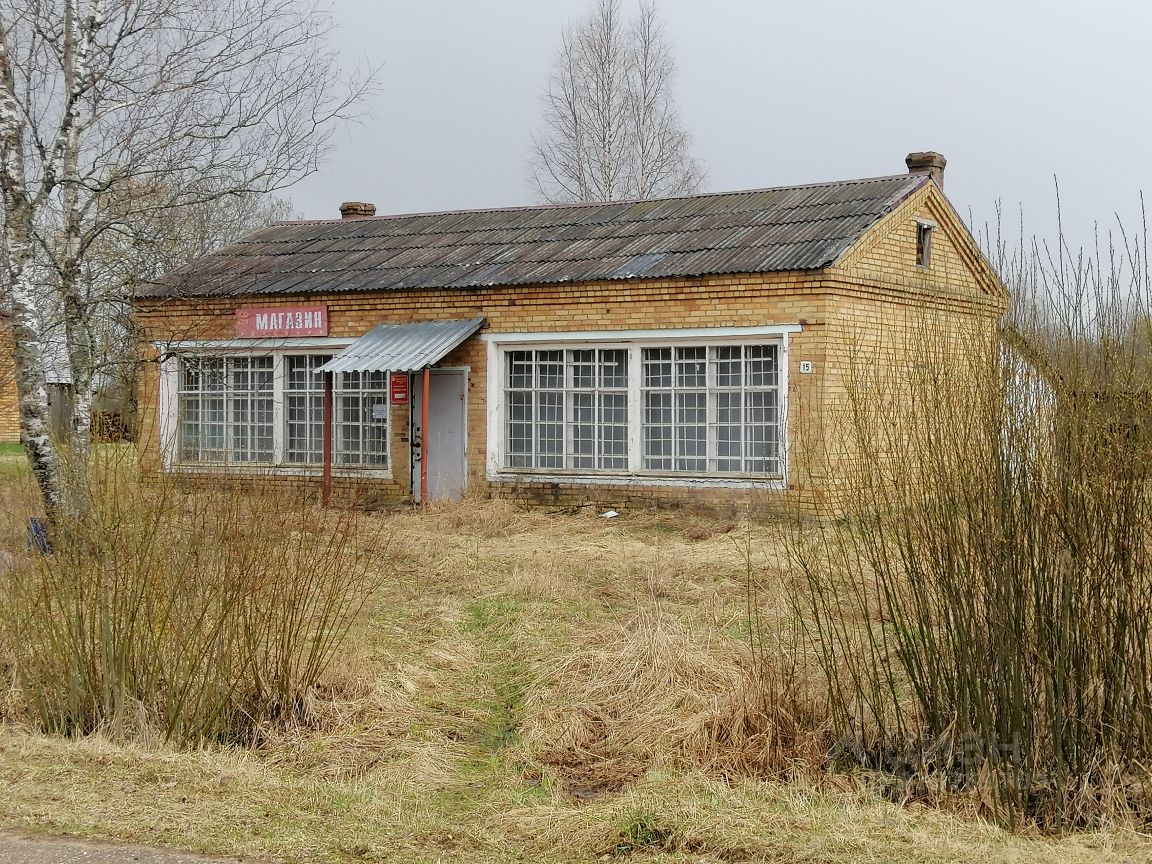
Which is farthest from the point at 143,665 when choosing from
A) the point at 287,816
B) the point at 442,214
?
the point at 442,214

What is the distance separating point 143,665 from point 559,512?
985 cm

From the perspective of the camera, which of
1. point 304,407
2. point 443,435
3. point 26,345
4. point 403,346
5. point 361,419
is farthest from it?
point 304,407

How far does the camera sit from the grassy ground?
5332 mm

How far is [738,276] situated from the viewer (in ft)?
51.3

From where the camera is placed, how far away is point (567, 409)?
1714cm

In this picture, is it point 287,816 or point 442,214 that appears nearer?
point 287,816

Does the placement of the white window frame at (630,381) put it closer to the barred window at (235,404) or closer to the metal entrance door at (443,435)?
the metal entrance door at (443,435)

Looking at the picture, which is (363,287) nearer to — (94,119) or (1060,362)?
(94,119)

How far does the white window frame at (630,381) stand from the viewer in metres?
15.6

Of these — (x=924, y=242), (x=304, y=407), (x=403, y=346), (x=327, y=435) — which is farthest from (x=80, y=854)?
(x=924, y=242)

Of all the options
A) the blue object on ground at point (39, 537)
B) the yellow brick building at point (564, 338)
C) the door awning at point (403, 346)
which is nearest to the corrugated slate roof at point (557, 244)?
the yellow brick building at point (564, 338)

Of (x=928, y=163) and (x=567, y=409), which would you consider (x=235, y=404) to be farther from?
(x=928, y=163)

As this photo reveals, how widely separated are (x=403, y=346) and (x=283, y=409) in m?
3.01

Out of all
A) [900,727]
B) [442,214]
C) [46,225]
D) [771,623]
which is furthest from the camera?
[442,214]
